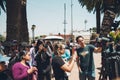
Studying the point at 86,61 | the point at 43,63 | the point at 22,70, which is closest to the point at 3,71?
the point at 22,70

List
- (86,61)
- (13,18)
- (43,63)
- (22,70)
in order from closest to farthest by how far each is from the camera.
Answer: (22,70)
(43,63)
(86,61)
(13,18)

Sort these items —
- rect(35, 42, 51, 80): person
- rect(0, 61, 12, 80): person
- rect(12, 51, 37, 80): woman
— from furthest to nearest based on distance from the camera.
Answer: rect(35, 42, 51, 80): person
rect(12, 51, 37, 80): woman
rect(0, 61, 12, 80): person

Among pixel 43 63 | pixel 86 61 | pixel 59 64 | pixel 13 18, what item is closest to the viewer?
pixel 59 64

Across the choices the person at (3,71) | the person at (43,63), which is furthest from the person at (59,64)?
the person at (3,71)

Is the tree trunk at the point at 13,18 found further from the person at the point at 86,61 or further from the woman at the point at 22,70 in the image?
the woman at the point at 22,70

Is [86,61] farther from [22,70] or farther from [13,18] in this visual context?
[13,18]

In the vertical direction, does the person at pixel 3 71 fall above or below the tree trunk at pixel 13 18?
below

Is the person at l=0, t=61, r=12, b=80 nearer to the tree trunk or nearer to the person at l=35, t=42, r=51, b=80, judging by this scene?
the person at l=35, t=42, r=51, b=80

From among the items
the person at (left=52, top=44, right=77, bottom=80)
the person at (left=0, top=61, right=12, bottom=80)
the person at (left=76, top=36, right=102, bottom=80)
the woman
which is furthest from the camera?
the person at (left=76, top=36, right=102, bottom=80)

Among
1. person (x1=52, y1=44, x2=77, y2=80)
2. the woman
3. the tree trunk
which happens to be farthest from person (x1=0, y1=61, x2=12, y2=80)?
the tree trunk

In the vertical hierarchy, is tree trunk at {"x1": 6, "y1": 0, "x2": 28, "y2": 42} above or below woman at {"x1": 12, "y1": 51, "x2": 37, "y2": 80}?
above

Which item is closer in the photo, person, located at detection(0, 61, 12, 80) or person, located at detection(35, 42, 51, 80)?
person, located at detection(0, 61, 12, 80)

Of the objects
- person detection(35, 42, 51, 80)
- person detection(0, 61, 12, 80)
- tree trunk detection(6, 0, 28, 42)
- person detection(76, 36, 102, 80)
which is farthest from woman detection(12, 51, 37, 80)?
tree trunk detection(6, 0, 28, 42)

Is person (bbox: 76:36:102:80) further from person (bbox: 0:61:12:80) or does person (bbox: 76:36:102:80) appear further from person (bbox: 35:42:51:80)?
person (bbox: 0:61:12:80)
